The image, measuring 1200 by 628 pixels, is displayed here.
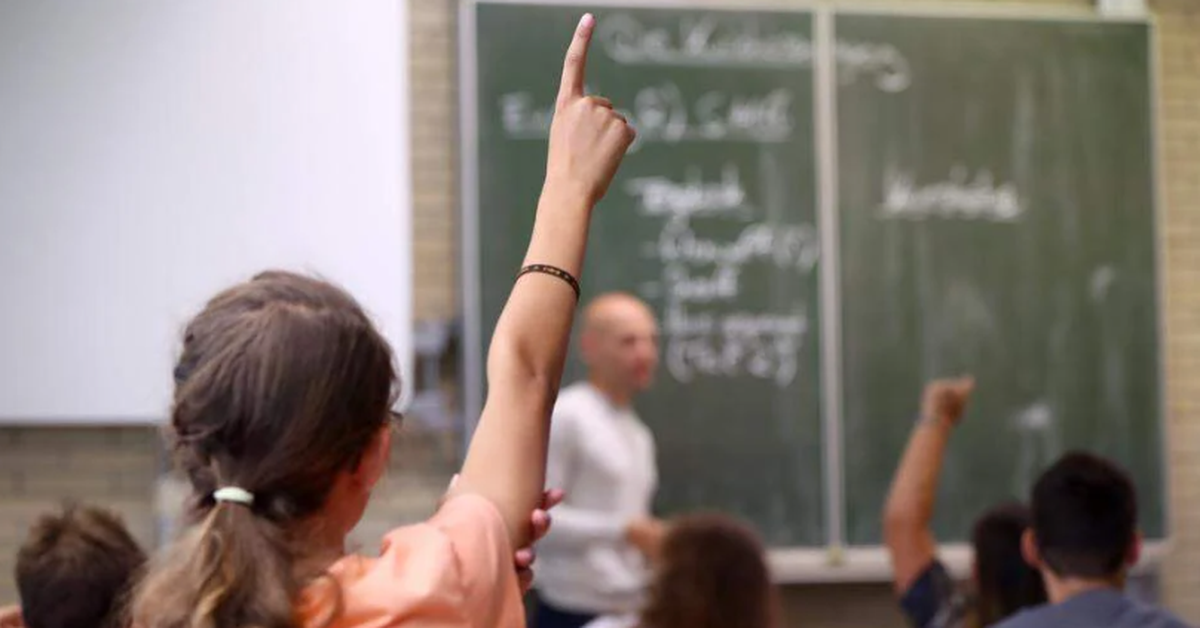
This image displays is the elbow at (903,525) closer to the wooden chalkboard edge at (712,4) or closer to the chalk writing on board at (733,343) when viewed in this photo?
the chalk writing on board at (733,343)

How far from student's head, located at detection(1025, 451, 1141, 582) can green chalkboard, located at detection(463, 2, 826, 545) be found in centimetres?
219

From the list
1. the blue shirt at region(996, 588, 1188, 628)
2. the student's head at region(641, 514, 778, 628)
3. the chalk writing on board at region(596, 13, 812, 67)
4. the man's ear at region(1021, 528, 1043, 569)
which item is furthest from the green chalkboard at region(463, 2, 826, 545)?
the blue shirt at region(996, 588, 1188, 628)

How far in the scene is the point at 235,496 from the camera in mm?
1164

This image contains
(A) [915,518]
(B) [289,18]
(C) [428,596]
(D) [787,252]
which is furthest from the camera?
(D) [787,252]

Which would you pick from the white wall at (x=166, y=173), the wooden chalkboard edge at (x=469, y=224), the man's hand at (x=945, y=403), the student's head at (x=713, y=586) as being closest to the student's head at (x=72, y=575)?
the student's head at (x=713, y=586)

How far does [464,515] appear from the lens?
121 centimetres

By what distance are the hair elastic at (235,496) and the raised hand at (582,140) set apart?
343 millimetres

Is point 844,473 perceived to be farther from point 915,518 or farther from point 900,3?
Result: point 915,518

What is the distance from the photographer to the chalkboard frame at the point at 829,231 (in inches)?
191

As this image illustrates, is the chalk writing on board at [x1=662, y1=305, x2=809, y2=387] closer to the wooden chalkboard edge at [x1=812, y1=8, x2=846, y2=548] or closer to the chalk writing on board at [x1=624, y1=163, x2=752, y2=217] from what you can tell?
the wooden chalkboard edge at [x1=812, y1=8, x2=846, y2=548]

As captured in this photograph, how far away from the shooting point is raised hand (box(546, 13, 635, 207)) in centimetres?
135

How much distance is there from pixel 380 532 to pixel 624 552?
676 millimetres

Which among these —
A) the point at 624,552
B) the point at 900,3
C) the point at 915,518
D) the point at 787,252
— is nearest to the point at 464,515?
the point at 915,518

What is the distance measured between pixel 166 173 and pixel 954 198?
2232 mm
